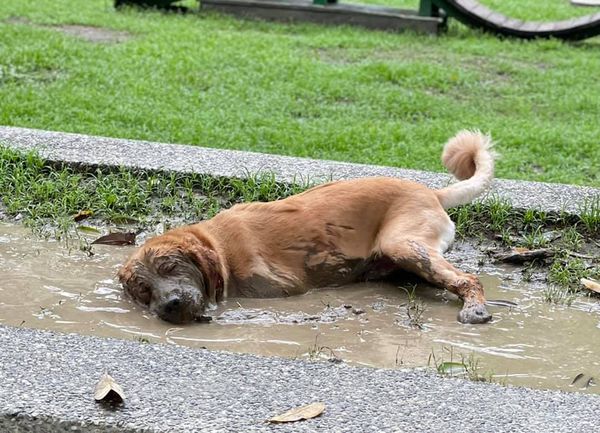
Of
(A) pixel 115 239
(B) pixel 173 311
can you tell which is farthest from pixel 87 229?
(B) pixel 173 311

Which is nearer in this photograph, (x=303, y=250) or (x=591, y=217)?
(x=303, y=250)

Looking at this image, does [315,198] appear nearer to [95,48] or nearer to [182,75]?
[182,75]

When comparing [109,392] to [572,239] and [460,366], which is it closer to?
[460,366]

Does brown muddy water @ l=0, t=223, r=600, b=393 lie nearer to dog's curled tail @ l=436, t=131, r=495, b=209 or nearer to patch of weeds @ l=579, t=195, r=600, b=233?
dog's curled tail @ l=436, t=131, r=495, b=209

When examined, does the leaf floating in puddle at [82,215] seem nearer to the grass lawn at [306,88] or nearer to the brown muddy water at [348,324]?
the brown muddy water at [348,324]

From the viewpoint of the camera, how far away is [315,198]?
5.54 metres

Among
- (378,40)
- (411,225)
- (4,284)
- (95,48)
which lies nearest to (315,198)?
(411,225)

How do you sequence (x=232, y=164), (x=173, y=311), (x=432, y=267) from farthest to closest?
(x=232, y=164) → (x=432, y=267) → (x=173, y=311)

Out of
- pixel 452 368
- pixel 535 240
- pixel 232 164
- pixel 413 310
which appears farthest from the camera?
pixel 232 164

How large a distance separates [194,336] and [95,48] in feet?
23.8

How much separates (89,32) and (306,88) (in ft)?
11.4

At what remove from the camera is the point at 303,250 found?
17.5ft

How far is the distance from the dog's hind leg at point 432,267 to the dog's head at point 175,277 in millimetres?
860

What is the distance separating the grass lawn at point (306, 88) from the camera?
858 centimetres
